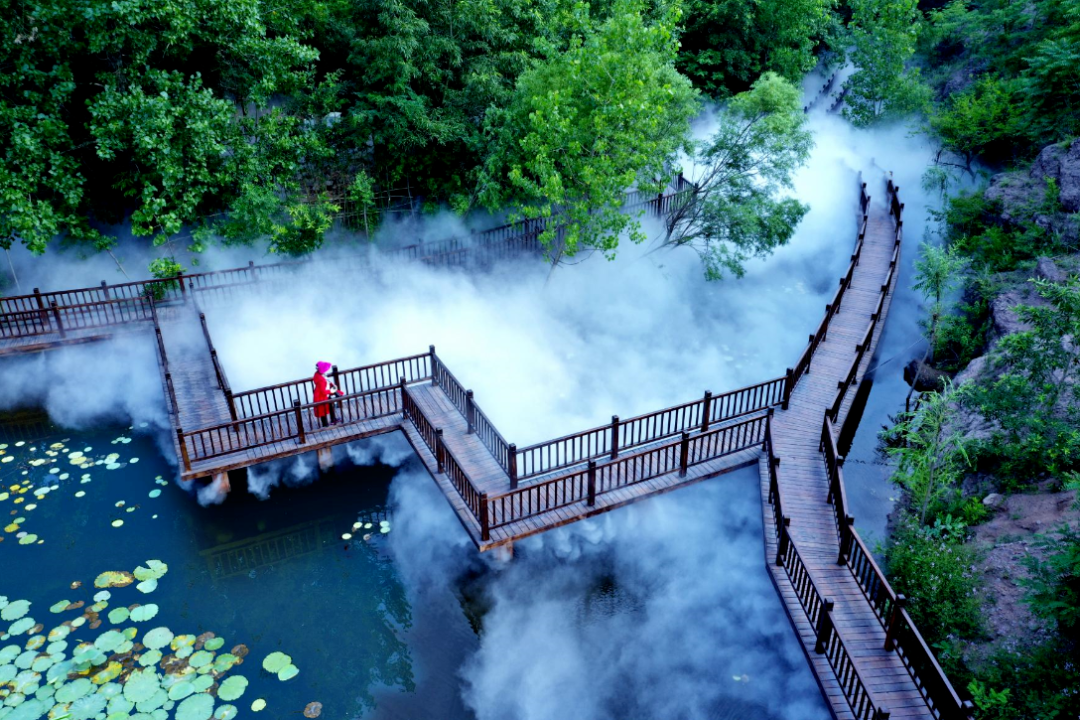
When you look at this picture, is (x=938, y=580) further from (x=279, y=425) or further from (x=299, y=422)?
(x=279, y=425)

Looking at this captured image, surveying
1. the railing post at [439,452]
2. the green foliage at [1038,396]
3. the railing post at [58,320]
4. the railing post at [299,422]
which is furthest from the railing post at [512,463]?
the railing post at [58,320]

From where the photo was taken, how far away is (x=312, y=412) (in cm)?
1755

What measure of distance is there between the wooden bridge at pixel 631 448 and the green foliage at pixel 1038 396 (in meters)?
3.20

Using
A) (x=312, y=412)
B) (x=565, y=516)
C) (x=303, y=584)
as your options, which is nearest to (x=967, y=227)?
(x=565, y=516)

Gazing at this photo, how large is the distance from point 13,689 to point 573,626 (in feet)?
31.2

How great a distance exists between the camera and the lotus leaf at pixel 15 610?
1411 centimetres

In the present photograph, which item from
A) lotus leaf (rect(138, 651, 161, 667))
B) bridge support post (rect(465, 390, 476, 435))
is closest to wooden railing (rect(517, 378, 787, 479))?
bridge support post (rect(465, 390, 476, 435))

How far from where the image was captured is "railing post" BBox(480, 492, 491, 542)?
1379 cm

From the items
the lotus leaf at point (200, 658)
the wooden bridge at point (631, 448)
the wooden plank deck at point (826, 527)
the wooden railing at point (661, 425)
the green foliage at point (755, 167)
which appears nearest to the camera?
the wooden plank deck at point (826, 527)

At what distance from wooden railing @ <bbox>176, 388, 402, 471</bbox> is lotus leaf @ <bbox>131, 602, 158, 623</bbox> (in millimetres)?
2866

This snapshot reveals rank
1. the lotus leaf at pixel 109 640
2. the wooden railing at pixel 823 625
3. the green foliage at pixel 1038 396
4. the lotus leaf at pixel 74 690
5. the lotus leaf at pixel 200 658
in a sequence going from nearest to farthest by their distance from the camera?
1. the wooden railing at pixel 823 625
2. the lotus leaf at pixel 74 690
3. the lotus leaf at pixel 200 658
4. the lotus leaf at pixel 109 640
5. the green foliage at pixel 1038 396

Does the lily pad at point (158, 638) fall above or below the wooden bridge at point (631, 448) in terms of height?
below

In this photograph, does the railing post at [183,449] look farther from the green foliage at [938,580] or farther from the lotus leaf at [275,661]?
the green foliage at [938,580]

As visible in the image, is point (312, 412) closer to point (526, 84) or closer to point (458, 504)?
point (458, 504)
